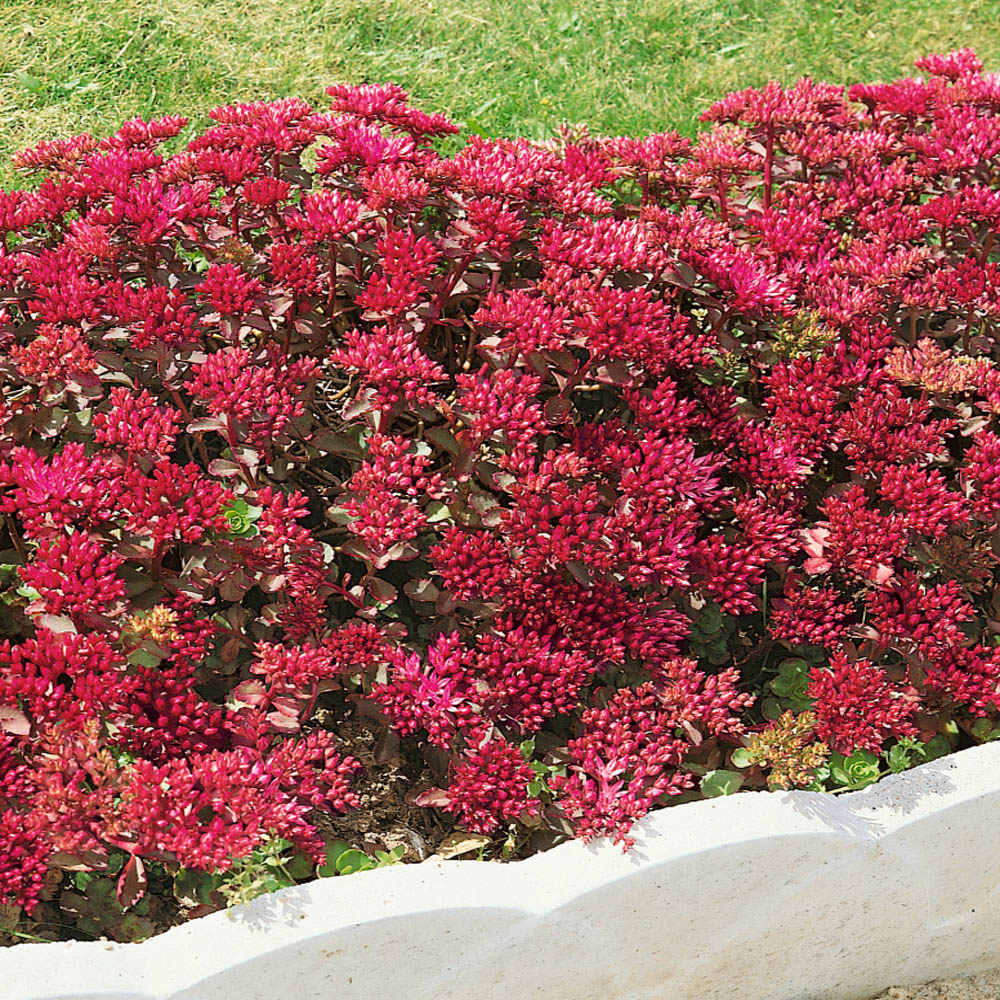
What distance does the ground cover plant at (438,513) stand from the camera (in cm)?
214

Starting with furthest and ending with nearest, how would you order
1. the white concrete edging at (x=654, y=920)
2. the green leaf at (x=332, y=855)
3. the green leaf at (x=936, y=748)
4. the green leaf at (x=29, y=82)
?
the green leaf at (x=29, y=82)
the green leaf at (x=936, y=748)
the green leaf at (x=332, y=855)
the white concrete edging at (x=654, y=920)

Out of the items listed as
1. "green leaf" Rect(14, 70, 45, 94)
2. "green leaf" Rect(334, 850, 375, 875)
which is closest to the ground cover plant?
"green leaf" Rect(334, 850, 375, 875)

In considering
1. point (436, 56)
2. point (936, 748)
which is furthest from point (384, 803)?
A: point (436, 56)

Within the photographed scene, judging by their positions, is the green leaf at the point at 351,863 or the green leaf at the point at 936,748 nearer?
the green leaf at the point at 351,863

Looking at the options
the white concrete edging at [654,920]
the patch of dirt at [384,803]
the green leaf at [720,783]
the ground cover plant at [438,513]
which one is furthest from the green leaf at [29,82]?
the green leaf at [720,783]

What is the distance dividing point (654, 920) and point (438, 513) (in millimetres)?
889

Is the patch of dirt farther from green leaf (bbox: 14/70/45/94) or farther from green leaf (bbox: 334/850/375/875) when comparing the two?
green leaf (bbox: 14/70/45/94)

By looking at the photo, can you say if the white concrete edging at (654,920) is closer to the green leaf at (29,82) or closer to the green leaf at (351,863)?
the green leaf at (351,863)

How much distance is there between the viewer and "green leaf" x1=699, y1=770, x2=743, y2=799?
7.80 ft

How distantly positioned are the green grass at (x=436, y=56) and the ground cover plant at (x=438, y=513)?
5.07ft

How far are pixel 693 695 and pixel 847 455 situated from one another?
698mm

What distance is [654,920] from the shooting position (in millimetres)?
2230

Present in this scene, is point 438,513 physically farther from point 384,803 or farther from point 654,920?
point 654,920

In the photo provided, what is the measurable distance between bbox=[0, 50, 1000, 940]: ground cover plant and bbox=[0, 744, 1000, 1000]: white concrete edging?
94 millimetres
